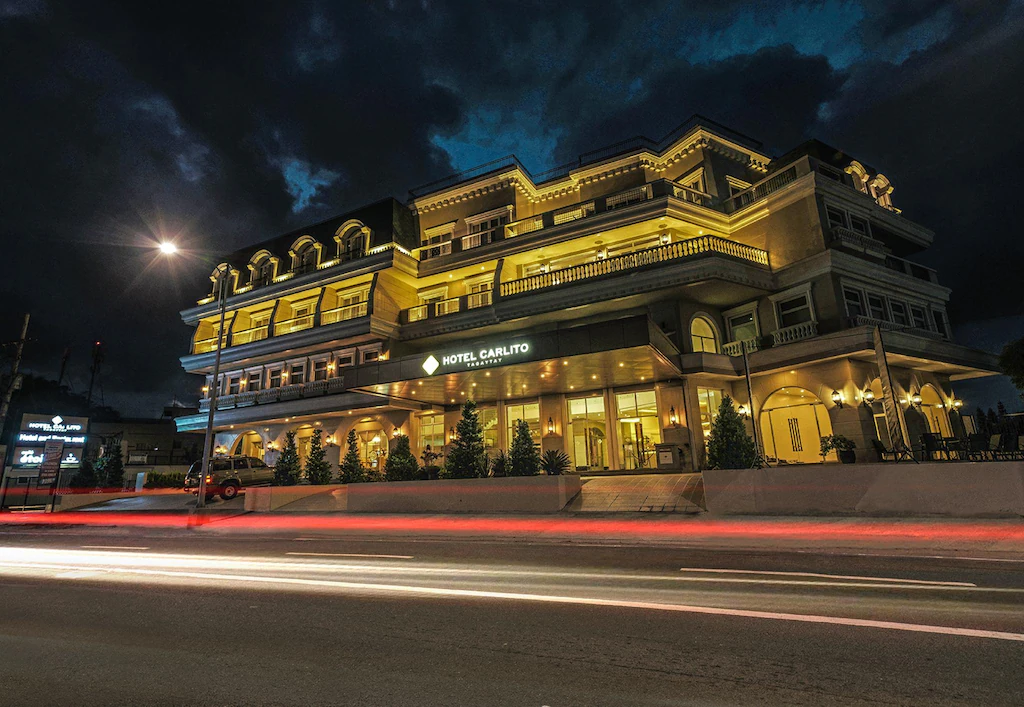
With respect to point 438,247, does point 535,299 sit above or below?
below

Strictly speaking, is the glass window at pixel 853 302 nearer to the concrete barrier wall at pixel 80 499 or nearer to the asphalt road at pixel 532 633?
the asphalt road at pixel 532 633

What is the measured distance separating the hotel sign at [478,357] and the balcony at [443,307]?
7458mm

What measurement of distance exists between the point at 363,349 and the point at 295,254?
32.2 ft

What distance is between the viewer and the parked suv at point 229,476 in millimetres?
25375

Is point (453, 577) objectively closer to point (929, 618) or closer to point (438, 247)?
point (929, 618)

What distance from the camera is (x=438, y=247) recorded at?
3098cm

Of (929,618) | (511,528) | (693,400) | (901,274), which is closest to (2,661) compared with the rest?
(929,618)

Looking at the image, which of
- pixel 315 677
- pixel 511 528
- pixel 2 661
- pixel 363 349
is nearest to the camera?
pixel 315 677

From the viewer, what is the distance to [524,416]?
84.9 feet

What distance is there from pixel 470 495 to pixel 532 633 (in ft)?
42.0

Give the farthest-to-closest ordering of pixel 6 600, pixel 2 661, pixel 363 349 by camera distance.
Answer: pixel 363 349 → pixel 6 600 → pixel 2 661

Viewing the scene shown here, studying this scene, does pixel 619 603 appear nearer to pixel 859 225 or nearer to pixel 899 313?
pixel 899 313

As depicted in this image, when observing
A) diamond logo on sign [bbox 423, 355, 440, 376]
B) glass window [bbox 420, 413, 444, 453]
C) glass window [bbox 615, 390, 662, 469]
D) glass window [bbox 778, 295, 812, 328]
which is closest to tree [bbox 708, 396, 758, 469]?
glass window [bbox 615, 390, 662, 469]

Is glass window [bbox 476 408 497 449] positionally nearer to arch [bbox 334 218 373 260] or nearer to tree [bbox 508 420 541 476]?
tree [bbox 508 420 541 476]
